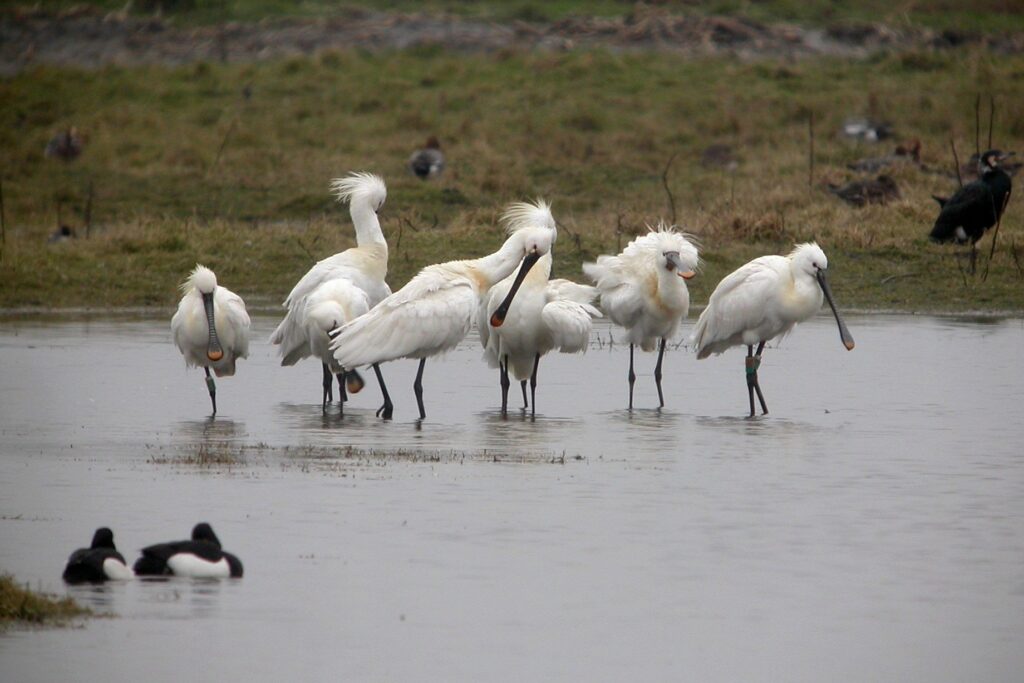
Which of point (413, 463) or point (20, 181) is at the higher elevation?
point (20, 181)

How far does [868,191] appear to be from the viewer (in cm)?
2111

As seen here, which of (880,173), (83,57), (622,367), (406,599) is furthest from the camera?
(83,57)

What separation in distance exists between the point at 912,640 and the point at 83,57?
107 ft

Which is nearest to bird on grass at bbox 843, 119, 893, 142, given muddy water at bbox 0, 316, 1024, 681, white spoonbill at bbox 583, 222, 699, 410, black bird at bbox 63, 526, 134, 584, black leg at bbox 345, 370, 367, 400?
muddy water at bbox 0, 316, 1024, 681

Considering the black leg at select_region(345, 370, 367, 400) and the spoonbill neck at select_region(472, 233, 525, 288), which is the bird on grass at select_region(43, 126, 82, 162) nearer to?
the black leg at select_region(345, 370, 367, 400)

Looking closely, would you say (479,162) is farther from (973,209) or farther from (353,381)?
(353,381)

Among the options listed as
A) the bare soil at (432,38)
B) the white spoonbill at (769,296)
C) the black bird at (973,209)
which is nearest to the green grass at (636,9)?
the bare soil at (432,38)

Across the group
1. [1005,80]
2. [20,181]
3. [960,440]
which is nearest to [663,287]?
[960,440]

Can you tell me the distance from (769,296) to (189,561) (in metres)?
6.27

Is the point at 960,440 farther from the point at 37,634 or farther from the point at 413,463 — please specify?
the point at 37,634

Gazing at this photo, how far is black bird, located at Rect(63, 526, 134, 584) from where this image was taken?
6.89m

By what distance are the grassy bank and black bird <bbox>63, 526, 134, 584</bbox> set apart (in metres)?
10.8

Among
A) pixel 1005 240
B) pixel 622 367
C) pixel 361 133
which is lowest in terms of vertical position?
pixel 622 367

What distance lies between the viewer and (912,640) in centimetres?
639
